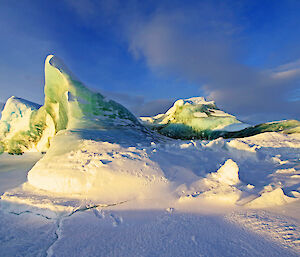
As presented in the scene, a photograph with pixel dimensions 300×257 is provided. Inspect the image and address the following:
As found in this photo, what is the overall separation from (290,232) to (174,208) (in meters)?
0.80

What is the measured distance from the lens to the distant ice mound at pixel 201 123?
289 inches

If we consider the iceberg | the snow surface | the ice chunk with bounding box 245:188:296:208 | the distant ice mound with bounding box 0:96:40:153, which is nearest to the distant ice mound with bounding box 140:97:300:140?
the snow surface

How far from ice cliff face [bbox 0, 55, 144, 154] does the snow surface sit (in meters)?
1.13

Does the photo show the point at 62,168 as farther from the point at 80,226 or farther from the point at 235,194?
the point at 235,194

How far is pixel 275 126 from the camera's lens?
20.5 ft

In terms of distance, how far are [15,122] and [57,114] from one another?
2.51 meters

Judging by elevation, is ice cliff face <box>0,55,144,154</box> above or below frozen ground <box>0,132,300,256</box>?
above

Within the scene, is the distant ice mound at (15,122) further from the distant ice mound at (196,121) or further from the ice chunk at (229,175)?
the distant ice mound at (196,121)

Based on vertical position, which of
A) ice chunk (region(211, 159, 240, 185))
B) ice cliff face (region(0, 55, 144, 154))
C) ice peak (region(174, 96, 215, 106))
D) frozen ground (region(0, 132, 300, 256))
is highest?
ice peak (region(174, 96, 215, 106))

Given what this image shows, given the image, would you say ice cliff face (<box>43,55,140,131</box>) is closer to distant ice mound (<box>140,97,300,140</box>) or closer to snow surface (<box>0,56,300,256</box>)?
snow surface (<box>0,56,300,256</box>)

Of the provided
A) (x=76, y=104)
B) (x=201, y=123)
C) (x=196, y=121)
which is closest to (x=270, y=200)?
(x=76, y=104)

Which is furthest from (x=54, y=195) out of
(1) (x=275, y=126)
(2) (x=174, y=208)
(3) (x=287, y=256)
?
(1) (x=275, y=126)

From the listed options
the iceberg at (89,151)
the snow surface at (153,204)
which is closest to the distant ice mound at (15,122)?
the iceberg at (89,151)

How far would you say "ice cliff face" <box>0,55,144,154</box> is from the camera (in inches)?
160
